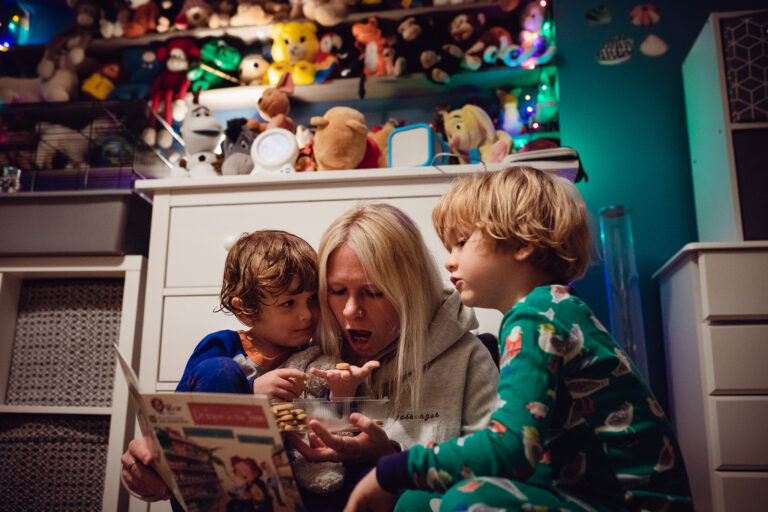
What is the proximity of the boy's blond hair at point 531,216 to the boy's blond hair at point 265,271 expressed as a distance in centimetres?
28

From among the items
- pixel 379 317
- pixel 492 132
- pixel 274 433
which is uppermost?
pixel 492 132

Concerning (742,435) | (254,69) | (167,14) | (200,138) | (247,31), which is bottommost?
(742,435)

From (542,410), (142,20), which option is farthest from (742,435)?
(142,20)

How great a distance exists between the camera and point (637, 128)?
1973 mm

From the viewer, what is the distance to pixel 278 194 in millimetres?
1419

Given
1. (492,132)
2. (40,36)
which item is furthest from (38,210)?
(40,36)

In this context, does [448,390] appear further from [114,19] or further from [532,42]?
[114,19]

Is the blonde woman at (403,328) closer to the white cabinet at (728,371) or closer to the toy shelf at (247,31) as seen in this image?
the white cabinet at (728,371)

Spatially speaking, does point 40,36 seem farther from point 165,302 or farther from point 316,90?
point 165,302

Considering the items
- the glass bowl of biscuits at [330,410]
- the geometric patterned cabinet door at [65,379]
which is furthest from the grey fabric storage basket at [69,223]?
the glass bowl of biscuits at [330,410]

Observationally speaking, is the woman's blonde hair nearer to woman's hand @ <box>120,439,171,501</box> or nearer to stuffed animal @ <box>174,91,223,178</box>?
woman's hand @ <box>120,439,171,501</box>

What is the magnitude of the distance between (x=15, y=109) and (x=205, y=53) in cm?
78

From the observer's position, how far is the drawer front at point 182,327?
1.35 metres

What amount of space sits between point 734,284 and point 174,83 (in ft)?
6.96
